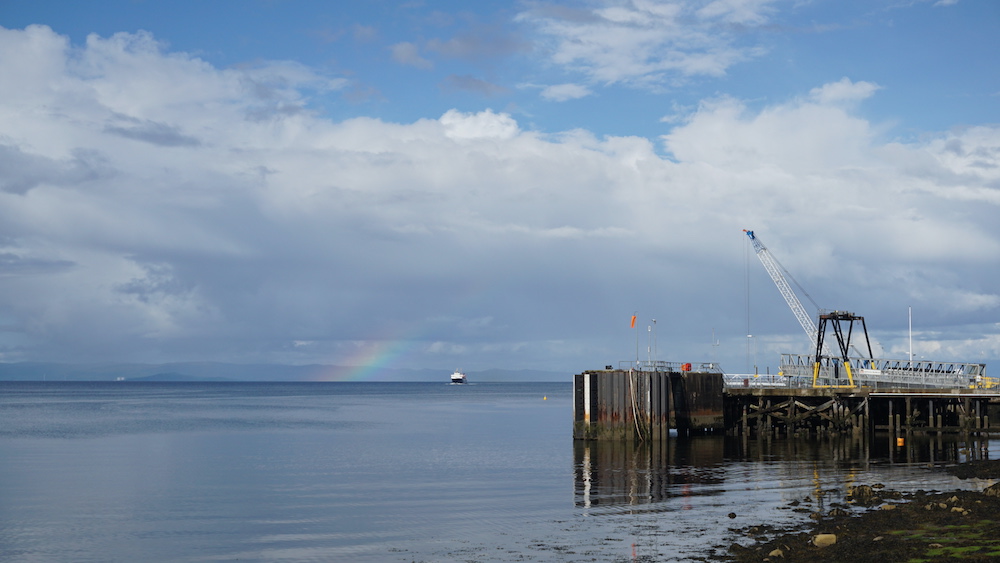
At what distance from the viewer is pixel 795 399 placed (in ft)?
230

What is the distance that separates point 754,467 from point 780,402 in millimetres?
22421

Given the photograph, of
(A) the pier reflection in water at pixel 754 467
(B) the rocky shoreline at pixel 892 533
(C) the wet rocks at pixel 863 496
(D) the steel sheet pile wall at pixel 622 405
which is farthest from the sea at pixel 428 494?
(D) the steel sheet pile wall at pixel 622 405

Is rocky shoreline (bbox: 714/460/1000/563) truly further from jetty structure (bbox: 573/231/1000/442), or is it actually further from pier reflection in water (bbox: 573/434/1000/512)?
jetty structure (bbox: 573/231/1000/442)

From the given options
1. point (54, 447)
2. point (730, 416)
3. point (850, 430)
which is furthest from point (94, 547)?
point (850, 430)

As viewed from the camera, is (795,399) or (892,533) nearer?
(892,533)

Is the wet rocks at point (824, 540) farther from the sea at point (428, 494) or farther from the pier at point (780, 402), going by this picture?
the pier at point (780, 402)

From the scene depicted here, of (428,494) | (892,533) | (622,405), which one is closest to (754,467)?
(622,405)

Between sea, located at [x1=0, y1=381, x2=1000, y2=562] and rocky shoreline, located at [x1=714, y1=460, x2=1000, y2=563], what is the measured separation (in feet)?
3.96

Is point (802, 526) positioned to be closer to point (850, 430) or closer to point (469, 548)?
point (469, 548)

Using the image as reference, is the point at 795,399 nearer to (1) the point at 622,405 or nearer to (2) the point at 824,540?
(1) the point at 622,405

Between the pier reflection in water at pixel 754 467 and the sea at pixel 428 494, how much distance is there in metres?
0.14

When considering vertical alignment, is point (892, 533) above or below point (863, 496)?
above

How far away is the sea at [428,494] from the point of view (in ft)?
98.2

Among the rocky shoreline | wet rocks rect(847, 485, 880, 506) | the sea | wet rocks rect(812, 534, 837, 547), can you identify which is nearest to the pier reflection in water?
the sea
